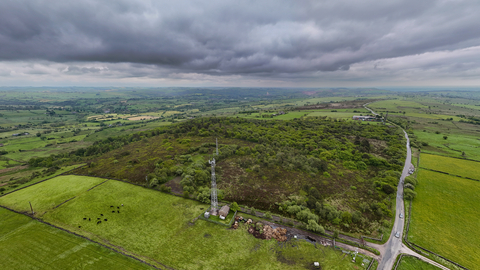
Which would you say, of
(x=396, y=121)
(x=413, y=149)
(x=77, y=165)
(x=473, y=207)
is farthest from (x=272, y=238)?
(x=396, y=121)

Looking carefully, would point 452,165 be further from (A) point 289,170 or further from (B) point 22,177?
(B) point 22,177

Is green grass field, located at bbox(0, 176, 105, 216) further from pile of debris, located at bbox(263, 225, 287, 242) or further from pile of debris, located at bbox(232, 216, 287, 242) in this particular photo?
pile of debris, located at bbox(263, 225, 287, 242)

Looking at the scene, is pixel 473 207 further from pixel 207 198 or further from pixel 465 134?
pixel 465 134

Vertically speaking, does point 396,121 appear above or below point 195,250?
above

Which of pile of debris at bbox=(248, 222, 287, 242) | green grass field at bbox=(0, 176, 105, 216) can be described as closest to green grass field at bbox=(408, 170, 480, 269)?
pile of debris at bbox=(248, 222, 287, 242)

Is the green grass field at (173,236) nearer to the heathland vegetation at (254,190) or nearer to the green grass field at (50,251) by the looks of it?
the heathland vegetation at (254,190)

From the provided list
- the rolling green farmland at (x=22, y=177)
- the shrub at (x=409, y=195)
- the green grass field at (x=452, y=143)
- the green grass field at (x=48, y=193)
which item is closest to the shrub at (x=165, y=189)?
the green grass field at (x=48, y=193)
